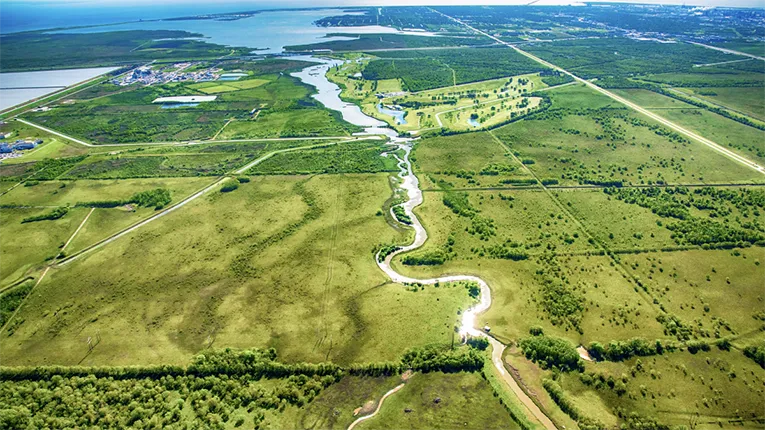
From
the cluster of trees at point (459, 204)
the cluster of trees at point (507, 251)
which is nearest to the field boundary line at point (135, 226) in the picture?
the cluster of trees at point (459, 204)

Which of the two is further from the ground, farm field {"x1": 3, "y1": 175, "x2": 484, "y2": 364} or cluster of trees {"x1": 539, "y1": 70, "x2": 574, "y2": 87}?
cluster of trees {"x1": 539, "y1": 70, "x2": 574, "y2": 87}

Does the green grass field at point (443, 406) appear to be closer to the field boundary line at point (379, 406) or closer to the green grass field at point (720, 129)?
the field boundary line at point (379, 406)

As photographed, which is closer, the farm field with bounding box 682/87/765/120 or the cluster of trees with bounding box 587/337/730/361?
the cluster of trees with bounding box 587/337/730/361

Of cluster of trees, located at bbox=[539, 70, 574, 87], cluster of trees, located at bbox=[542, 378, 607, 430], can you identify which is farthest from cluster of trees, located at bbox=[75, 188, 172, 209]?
cluster of trees, located at bbox=[539, 70, 574, 87]

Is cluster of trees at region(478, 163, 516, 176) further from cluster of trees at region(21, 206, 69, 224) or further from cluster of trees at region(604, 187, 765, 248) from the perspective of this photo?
cluster of trees at region(21, 206, 69, 224)

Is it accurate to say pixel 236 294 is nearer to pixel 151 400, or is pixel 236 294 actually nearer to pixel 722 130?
pixel 151 400

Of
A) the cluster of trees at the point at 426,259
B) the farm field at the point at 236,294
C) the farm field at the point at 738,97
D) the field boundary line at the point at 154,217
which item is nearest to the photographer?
the farm field at the point at 236,294

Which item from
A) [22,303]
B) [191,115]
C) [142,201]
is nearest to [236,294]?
[22,303]
